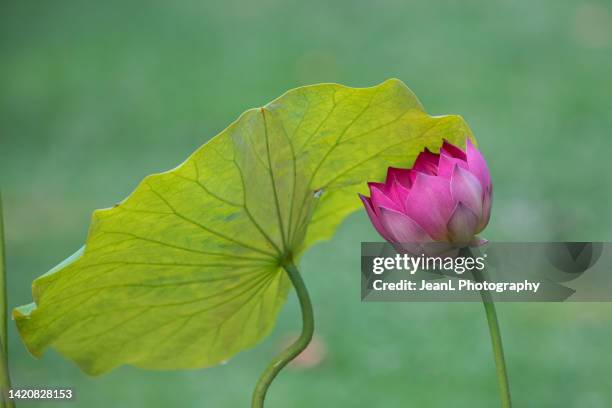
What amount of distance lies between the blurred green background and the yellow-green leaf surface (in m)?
0.81

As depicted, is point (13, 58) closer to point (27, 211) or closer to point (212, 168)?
point (27, 211)

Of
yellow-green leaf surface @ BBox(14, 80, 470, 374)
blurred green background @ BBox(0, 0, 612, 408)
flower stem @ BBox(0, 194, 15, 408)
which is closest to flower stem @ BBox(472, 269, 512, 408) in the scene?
yellow-green leaf surface @ BBox(14, 80, 470, 374)

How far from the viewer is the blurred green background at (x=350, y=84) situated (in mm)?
1539

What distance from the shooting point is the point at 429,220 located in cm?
51

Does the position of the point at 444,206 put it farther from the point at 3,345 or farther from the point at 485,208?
the point at 3,345

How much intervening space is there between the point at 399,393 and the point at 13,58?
6.44 ft

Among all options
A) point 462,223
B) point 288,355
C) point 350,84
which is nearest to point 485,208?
point 462,223

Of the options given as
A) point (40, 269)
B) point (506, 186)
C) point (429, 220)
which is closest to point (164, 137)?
point (40, 269)

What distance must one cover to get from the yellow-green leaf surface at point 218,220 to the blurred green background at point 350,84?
0.81m

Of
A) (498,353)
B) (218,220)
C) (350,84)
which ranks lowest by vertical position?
(498,353)

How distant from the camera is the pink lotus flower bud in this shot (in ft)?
1.65

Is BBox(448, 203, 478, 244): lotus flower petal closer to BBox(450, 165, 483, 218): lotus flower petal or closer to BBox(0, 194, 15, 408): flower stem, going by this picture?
BBox(450, 165, 483, 218): lotus flower petal

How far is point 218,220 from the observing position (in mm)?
615

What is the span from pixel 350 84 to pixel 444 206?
2.08 meters
